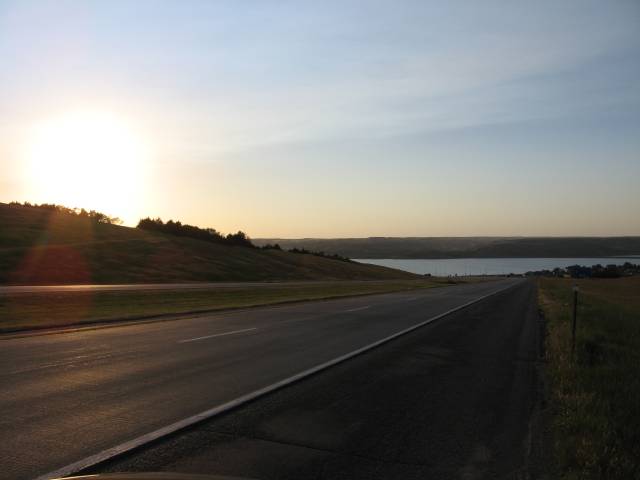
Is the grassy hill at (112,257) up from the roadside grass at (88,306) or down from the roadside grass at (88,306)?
up

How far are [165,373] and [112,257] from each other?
50.0 m

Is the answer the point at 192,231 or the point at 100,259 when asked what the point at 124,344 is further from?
the point at 192,231

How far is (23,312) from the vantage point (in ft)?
67.6

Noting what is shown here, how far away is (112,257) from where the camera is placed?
56156 millimetres

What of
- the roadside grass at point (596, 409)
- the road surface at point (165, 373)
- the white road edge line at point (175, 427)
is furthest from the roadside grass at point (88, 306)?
the roadside grass at point (596, 409)

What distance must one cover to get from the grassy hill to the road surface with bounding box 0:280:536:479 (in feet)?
97.1

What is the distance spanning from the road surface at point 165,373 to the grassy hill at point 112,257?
2961 cm

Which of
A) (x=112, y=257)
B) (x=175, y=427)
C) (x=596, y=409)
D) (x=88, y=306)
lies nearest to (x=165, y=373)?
(x=175, y=427)

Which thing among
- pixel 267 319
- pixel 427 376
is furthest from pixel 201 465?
pixel 267 319

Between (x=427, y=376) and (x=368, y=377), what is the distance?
111 centimetres

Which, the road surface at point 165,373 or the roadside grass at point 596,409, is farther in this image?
the road surface at point 165,373

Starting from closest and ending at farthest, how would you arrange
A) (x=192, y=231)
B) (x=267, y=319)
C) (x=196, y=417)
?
(x=196, y=417)
(x=267, y=319)
(x=192, y=231)

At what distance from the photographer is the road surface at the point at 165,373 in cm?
604

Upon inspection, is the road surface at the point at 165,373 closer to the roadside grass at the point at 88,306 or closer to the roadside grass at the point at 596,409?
the roadside grass at the point at 596,409
